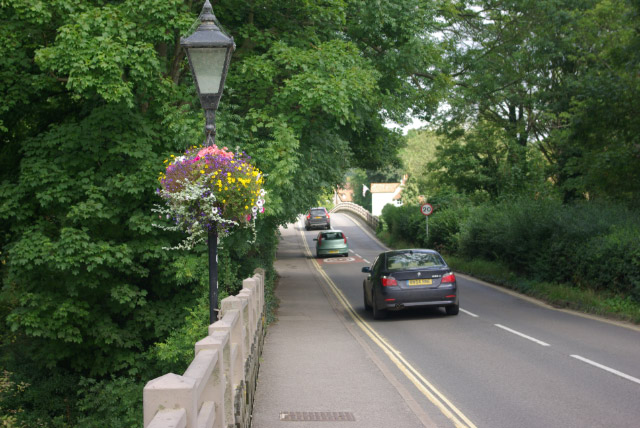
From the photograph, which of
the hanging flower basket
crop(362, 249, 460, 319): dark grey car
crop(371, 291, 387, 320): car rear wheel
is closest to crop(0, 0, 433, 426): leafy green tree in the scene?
crop(362, 249, 460, 319): dark grey car

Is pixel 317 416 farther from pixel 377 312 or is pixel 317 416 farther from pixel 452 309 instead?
pixel 452 309

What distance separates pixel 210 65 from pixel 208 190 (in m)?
1.41

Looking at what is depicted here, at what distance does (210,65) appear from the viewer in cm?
782

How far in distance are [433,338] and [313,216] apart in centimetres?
5242

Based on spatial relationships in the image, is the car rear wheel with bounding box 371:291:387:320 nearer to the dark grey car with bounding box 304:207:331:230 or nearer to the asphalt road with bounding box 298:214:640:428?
the asphalt road with bounding box 298:214:640:428

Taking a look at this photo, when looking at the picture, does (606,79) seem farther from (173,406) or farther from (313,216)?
(313,216)

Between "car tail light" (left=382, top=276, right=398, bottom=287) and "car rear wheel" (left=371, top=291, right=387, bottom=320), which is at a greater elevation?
"car tail light" (left=382, top=276, right=398, bottom=287)

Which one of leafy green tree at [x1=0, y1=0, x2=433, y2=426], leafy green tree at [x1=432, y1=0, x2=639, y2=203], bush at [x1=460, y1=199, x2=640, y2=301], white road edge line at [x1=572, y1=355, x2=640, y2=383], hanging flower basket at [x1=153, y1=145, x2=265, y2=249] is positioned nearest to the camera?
hanging flower basket at [x1=153, y1=145, x2=265, y2=249]

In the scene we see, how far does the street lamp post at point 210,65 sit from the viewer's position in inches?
303

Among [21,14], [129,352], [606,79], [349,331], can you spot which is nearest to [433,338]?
Answer: [349,331]

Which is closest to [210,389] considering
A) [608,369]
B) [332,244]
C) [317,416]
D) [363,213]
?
[317,416]

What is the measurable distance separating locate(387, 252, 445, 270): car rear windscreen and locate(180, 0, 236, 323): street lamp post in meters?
9.24

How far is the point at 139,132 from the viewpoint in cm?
1482

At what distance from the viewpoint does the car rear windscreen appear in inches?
651
